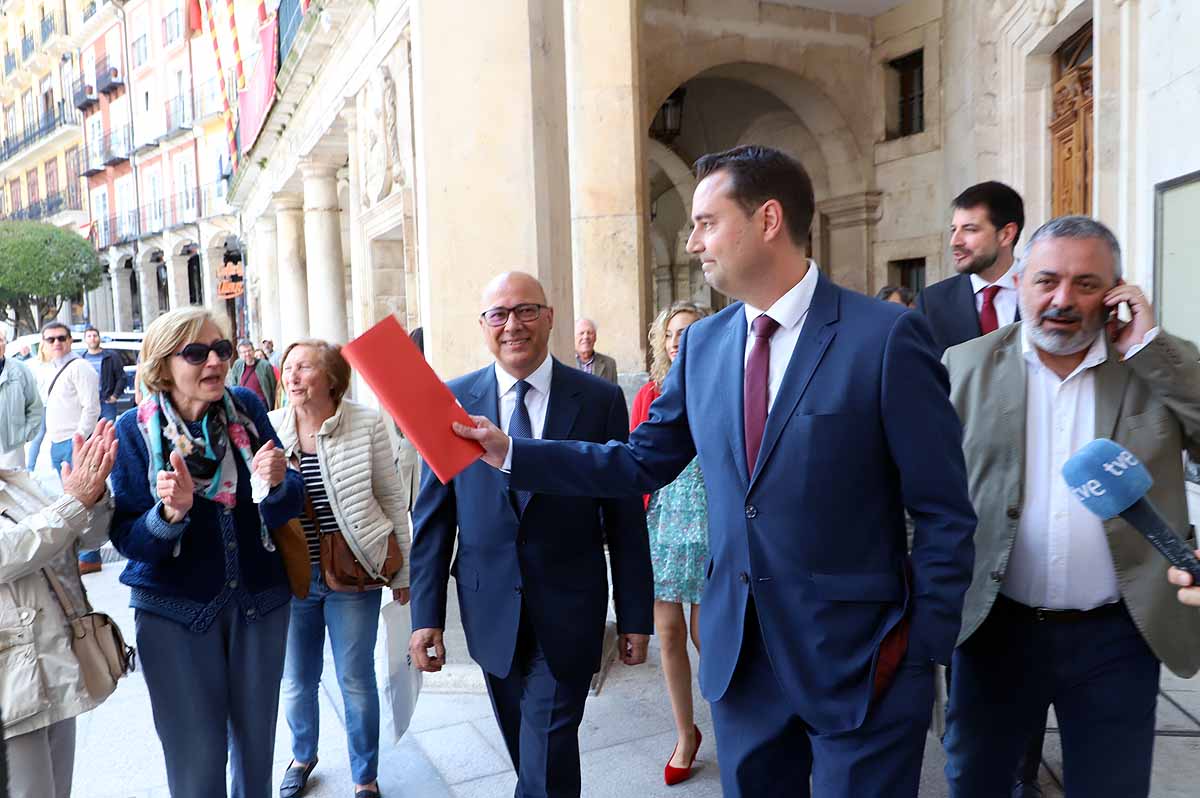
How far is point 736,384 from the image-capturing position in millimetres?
2107

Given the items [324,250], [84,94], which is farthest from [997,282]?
[84,94]

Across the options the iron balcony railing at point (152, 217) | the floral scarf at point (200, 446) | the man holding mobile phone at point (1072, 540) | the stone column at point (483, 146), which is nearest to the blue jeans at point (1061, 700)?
the man holding mobile phone at point (1072, 540)

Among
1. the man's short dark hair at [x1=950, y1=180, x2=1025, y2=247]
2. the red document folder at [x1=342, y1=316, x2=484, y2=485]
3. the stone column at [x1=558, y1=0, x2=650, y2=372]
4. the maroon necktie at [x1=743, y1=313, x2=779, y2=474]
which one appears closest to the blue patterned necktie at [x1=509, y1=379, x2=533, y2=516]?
the red document folder at [x1=342, y1=316, x2=484, y2=485]

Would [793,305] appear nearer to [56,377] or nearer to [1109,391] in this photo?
[1109,391]

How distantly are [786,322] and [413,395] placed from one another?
2.86 ft

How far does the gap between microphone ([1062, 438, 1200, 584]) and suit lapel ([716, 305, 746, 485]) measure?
709mm

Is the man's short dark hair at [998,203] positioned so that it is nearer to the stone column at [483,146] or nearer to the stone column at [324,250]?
the stone column at [483,146]

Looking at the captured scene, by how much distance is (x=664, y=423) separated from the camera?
2.40 metres

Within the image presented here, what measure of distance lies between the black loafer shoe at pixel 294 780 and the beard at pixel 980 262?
11.0 feet

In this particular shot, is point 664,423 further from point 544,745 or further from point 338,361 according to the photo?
point 338,361

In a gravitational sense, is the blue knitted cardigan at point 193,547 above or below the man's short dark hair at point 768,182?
below

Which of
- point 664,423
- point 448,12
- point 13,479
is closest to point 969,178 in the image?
point 448,12

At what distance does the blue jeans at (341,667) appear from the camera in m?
3.68

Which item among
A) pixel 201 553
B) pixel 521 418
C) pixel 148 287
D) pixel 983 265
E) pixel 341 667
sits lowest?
pixel 341 667
